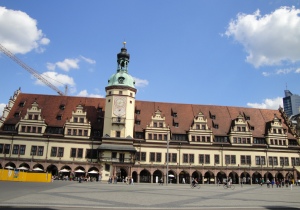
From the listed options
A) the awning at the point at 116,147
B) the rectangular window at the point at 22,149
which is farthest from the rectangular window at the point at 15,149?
the awning at the point at 116,147

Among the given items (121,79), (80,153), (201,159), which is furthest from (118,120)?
(201,159)

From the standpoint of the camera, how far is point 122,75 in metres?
61.9

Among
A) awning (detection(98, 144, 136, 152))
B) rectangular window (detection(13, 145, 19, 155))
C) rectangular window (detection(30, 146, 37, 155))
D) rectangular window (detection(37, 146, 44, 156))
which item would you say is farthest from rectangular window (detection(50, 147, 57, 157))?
awning (detection(98, 144, 136, 152))

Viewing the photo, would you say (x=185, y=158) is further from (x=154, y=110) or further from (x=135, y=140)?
(x=154, y=110)

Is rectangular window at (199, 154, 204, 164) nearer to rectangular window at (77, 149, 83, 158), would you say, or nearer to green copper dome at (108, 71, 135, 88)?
green copper dome at (108, 71, 135, 88)

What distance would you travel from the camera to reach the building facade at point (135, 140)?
56.4 metres

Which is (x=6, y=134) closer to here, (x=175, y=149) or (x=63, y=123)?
(x=63, y=123)

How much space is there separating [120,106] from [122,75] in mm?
6740

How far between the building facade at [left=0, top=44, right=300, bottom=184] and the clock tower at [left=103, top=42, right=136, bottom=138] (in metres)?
0.19

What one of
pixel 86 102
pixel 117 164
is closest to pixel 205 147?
pixel 117 164

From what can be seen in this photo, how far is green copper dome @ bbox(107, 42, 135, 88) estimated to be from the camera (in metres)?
61.3

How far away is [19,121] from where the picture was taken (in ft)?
189

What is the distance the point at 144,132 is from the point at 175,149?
23.1 ft

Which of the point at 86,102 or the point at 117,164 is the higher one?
the point at 86,102
